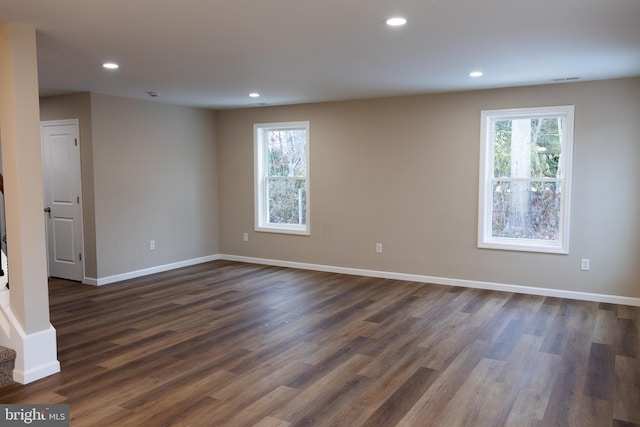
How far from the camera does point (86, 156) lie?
235 inches

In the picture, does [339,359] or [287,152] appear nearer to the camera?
[339,359]

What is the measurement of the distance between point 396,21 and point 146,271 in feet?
16.5

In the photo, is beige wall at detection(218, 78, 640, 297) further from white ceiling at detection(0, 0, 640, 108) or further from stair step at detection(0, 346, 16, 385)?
stair step at detection(0, 346, 16, 385)

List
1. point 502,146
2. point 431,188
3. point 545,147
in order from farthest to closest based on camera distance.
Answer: point 431,188 → point 502,146 → point 545,147

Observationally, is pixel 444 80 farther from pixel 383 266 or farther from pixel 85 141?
pixel 85 141

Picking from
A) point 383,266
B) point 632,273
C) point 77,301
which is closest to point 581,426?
point 632,273

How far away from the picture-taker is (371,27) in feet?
10.5

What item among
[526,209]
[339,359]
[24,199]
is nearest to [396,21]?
[339,359]

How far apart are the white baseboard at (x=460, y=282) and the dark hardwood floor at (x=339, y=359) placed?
5.9 inches

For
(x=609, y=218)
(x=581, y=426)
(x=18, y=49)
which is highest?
(x=18, y=49)

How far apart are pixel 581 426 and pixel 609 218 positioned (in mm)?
3171

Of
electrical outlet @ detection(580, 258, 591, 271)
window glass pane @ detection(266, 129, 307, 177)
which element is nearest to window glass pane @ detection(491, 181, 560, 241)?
electrical outlet @ detection(580, 258, 591, 271)

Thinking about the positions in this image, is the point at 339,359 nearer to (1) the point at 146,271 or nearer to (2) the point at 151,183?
(1) the point at 146,271

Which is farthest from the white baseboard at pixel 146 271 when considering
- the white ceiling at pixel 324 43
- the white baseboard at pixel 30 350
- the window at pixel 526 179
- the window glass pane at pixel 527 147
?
the window glass pane at pixel 527 147
